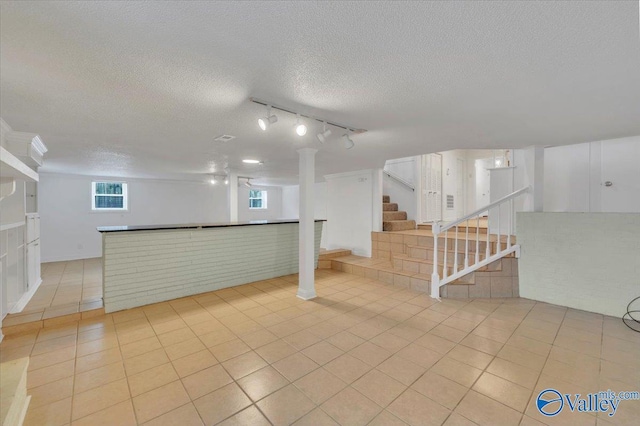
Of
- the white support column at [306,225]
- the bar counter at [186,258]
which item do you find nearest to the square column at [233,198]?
the bar counter at [186,258]

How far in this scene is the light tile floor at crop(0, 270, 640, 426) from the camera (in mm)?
1725

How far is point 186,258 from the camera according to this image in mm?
3932

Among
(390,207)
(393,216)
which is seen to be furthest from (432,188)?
(393,216)

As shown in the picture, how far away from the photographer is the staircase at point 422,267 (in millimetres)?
3951

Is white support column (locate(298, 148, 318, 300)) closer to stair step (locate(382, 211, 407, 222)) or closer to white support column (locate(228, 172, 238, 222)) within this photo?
white support column (locate(228, 172, 238, 222))

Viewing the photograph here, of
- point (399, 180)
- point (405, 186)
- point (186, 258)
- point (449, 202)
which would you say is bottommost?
point (186, 258)

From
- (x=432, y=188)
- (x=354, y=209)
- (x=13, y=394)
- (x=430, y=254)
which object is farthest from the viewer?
(x=432, y=188)

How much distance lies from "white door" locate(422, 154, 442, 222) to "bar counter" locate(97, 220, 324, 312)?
355 centimetres

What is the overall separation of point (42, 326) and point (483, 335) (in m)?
4.84

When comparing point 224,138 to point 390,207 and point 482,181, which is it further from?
point 482,181

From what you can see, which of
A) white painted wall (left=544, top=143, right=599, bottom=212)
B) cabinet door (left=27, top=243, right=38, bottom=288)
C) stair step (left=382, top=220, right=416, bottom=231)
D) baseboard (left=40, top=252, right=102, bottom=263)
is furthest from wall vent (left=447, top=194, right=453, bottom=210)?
baseboard (left=40, top=252, right=102, bottom=263)

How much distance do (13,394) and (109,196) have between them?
718cm

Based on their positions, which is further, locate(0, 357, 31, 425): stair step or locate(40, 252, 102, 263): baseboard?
locate(40, 252, 102, 263): baseboard

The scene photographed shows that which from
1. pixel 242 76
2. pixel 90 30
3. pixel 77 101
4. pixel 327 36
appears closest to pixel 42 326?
pixel 77 101
